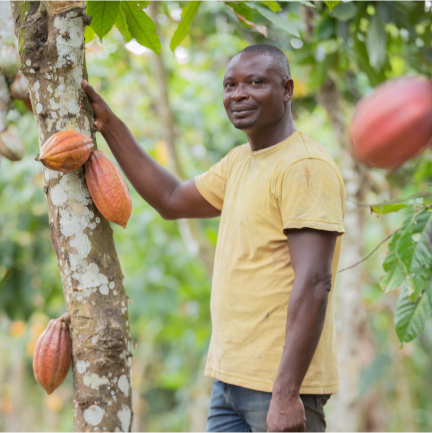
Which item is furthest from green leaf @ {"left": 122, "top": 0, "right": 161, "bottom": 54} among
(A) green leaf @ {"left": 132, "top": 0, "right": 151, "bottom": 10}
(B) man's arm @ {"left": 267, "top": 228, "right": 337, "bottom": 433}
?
(B) man's arm @ {"left": 267, "top": 228, "right": 337, "bottom": 433}

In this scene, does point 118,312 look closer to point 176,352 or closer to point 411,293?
point 411,293

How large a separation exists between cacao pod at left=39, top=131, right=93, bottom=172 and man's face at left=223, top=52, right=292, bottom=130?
49 cm

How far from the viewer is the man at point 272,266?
1328mm

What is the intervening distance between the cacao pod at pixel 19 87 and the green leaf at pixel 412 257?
1.47 m

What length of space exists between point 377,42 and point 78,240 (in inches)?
62.9

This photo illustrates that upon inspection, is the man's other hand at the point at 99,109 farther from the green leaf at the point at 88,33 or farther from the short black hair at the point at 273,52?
the short black hair at the point at 273,52

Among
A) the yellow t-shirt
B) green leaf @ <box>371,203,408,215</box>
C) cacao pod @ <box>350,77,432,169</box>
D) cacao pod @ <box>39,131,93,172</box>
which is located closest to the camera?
cacao pod @ <box>350,77,432,169</box>

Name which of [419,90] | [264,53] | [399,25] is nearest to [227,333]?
[264,53]

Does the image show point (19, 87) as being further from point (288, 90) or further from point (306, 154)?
point (306, 154)

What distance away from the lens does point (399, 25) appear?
7.42 feet

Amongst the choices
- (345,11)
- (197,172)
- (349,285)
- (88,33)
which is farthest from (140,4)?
(197,172)

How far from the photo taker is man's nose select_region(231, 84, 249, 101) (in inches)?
59.8

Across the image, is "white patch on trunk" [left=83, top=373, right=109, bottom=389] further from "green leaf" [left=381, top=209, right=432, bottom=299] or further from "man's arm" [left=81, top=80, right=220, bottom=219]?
"green leaf" [left=381, top=209, right=432, bottom=299]

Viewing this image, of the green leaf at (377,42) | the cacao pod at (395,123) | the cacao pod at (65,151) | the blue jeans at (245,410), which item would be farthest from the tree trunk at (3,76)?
the cacao pod at (395,123)
